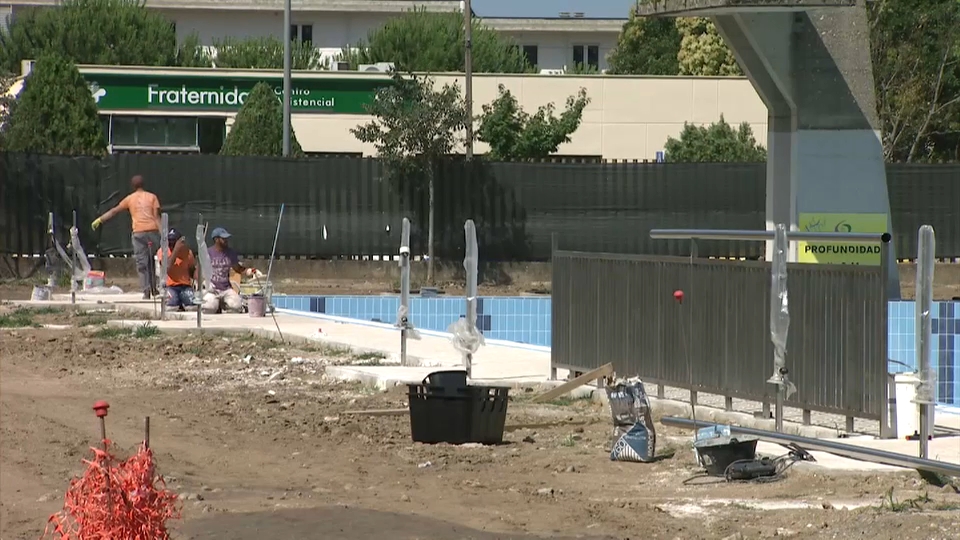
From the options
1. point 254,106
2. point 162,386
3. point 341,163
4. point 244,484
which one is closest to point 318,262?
point 341,163

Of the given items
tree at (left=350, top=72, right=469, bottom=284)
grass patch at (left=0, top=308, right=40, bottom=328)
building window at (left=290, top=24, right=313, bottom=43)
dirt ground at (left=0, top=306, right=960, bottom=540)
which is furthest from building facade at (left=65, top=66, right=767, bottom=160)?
dirt ground at (left=0, top=306, right=960, bottom=540)

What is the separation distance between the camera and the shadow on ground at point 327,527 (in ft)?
26.5

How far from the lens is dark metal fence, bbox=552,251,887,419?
1020 centimetres

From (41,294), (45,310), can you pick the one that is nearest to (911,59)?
(41,294)

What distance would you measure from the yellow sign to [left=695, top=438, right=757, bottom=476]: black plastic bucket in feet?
34.4

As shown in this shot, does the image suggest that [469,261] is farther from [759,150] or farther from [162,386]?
[759,150]

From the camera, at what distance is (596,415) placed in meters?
12.3

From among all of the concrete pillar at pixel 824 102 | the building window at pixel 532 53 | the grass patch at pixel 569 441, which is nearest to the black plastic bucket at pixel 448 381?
the grass patch at pixel 569 441

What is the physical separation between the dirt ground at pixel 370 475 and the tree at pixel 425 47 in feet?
149

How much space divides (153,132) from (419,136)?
1772 cm

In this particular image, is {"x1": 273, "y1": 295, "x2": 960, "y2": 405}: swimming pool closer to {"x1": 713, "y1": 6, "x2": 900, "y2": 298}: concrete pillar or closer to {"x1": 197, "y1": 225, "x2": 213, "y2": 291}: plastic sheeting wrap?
{"x1": 713, "y1": 6, "x2": 900, "y2": 298}: concrete pillar

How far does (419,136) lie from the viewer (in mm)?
28531

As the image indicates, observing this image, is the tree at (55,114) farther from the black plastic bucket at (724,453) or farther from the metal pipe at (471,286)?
the black plastic bucket at (724,453)

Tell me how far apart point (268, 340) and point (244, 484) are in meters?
8.14
